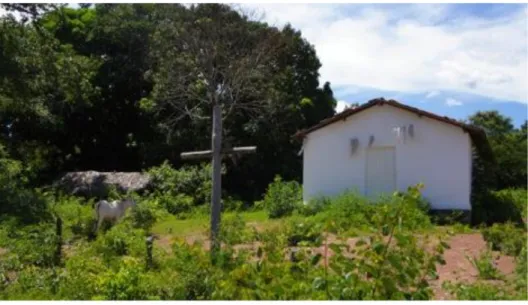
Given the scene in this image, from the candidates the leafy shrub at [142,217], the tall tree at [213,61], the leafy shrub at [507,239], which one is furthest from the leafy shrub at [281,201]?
the tall tree at [213,61]

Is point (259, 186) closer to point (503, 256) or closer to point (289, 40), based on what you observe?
point (289, 40)

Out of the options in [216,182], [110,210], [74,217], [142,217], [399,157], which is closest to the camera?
[216,182]

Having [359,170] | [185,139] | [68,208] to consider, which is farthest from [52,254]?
[185,139]

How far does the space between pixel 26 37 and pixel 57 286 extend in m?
11.9

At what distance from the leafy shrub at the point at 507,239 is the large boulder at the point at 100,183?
1275 cm

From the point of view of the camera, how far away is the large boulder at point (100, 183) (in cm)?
1878

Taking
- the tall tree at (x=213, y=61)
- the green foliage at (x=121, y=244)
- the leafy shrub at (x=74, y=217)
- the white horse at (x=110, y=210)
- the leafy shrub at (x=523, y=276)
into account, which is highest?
the tall tree at (x=213, y=61)

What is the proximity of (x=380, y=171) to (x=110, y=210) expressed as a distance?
21.5 ft

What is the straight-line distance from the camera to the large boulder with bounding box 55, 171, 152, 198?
61.6 feet

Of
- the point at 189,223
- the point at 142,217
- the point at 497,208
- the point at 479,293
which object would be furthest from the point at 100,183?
the point at 479,293

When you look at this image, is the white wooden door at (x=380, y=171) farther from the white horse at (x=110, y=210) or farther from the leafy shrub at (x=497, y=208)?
the white horse at (x=110, y=210)

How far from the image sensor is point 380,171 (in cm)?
1462

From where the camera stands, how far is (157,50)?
23406mm

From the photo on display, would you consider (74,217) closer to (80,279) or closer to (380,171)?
(380,171)
